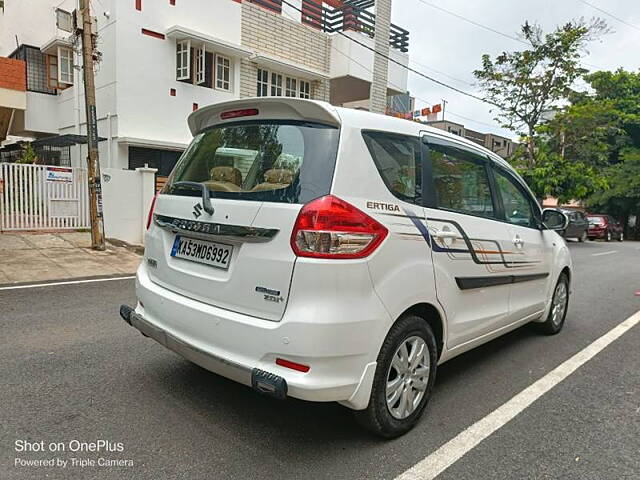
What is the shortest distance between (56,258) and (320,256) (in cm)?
804

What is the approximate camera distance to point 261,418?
118 inches

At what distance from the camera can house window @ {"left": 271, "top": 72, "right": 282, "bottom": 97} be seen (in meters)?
16.3

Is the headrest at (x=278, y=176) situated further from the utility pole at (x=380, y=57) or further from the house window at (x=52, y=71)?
the house window at (x=52, y=71)

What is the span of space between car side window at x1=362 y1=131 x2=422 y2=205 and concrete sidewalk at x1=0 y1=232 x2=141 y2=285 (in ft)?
20.7

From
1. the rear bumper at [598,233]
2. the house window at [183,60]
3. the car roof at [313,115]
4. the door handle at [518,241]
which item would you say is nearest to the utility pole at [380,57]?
the house window at [183,60]

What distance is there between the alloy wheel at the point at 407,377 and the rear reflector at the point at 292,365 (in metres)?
0.57

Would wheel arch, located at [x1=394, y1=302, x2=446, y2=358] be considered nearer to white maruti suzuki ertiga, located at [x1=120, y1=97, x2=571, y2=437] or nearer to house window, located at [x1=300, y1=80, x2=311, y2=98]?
white maruti suzuki ertiga, located at [x1=120, y1=97, x2=571, y2=437]

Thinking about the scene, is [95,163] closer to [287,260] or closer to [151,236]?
Result: [151,236]

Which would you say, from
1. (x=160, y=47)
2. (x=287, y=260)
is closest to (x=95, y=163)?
(x=160, y=47)

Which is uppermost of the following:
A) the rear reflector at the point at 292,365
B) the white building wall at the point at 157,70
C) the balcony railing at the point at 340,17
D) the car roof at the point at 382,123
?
the balcony railing at the point at 340,17

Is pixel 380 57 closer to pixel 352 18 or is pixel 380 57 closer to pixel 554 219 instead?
pixel 352 18

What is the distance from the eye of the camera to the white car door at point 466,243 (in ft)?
10.1

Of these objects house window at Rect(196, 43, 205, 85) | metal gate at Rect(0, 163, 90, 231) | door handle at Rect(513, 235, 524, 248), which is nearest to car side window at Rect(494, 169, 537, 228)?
door handle at Rect(513, 235, 524, 248)

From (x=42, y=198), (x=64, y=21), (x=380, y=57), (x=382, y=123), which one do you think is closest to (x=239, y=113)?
(x=382, y=123)
